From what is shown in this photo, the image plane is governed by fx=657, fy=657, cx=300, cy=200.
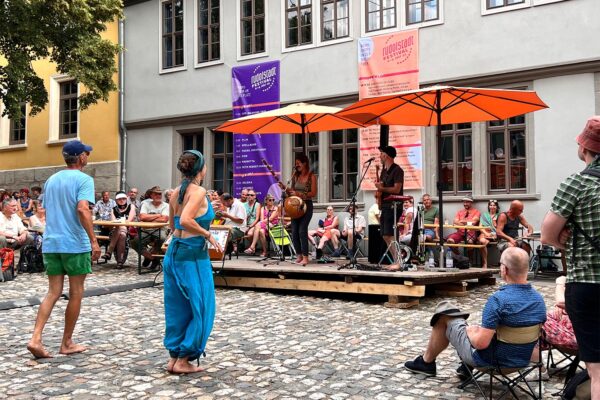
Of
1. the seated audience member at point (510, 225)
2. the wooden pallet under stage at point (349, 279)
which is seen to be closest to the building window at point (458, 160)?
the seated audience member at point (510, 225)

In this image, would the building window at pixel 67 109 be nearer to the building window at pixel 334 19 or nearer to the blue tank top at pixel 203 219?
the building window at pixel 334 19

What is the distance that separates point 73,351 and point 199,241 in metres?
1.66

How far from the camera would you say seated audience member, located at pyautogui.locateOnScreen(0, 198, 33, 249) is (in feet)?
39.8

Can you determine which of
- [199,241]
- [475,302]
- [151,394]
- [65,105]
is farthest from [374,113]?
[65,105]

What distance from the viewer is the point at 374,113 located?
9961 millimetres

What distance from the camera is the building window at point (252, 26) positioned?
17.6 metres

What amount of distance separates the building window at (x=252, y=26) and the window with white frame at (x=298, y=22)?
2.75 feet

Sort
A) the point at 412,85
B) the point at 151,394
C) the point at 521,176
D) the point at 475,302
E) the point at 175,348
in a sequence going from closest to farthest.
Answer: the point at 151,394, the point at 175,348, the point at 475,302, the point at 521,176, the point at 412,85

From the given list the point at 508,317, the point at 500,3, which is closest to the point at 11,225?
the point at 508,317

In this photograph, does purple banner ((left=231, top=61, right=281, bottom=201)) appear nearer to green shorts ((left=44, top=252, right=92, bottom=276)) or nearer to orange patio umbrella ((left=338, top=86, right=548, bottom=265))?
orange patio umbrella ((left=338, top=86, right=548, bottom=265))

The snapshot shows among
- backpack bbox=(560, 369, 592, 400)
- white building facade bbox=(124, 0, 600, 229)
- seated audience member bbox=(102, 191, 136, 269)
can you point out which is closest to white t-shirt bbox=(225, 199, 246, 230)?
seated audience member bbox=(102, 191, 136, 269)

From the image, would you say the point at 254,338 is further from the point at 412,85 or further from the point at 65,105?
the point at 65,105

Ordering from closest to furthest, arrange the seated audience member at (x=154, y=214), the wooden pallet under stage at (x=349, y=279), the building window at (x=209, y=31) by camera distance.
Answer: the wooden pallet under stage at (x=349, y=279) < the seated audience member at (x=154, y=214) < the building window at (x=209, y=31)

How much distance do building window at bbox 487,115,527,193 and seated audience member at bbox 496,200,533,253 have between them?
113 cm
